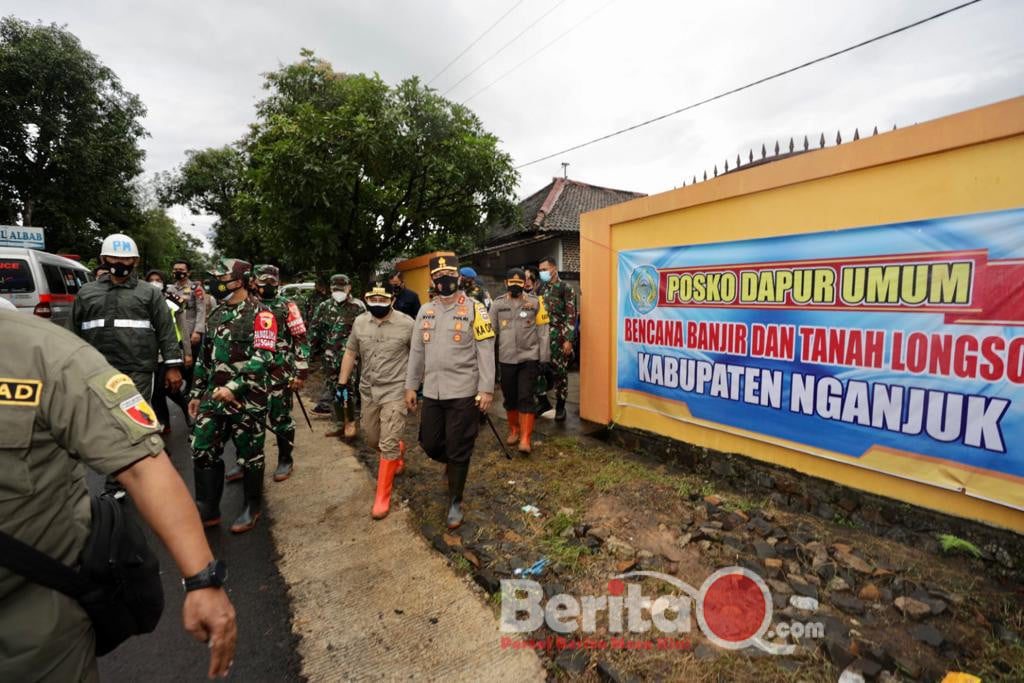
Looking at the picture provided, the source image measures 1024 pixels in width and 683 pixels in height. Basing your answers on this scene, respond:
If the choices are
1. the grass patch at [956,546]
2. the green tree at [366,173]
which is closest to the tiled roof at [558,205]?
the green tree at [366,173]

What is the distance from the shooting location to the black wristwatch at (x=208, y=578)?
114 cm

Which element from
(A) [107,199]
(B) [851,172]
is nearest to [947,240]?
(B) [851,172]

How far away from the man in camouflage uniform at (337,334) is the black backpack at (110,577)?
4.48 metres

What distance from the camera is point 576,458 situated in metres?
4.85

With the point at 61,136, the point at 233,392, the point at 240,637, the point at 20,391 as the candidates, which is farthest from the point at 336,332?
the point at 61,136

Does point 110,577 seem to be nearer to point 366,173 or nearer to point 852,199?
point 852,199

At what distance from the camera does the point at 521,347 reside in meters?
5.23

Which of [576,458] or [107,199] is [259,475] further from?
[107,199]

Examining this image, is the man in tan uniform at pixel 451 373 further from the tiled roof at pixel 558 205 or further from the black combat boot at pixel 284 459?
the tiled roof at pixel 558 205

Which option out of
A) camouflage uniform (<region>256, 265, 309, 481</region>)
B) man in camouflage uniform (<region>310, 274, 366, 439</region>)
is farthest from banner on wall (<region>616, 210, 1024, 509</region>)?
man in camouflage uniform (<region>310, 274, 366, 439</region>)

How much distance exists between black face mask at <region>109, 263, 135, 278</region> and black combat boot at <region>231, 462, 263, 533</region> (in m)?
1.87

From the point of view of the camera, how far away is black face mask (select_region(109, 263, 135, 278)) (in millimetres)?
3710

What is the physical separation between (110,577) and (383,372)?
283cm

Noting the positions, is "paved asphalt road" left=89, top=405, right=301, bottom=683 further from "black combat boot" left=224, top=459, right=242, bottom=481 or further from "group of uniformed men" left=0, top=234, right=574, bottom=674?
"black combat boot" left=224, top=459, right=242, bottom=481
